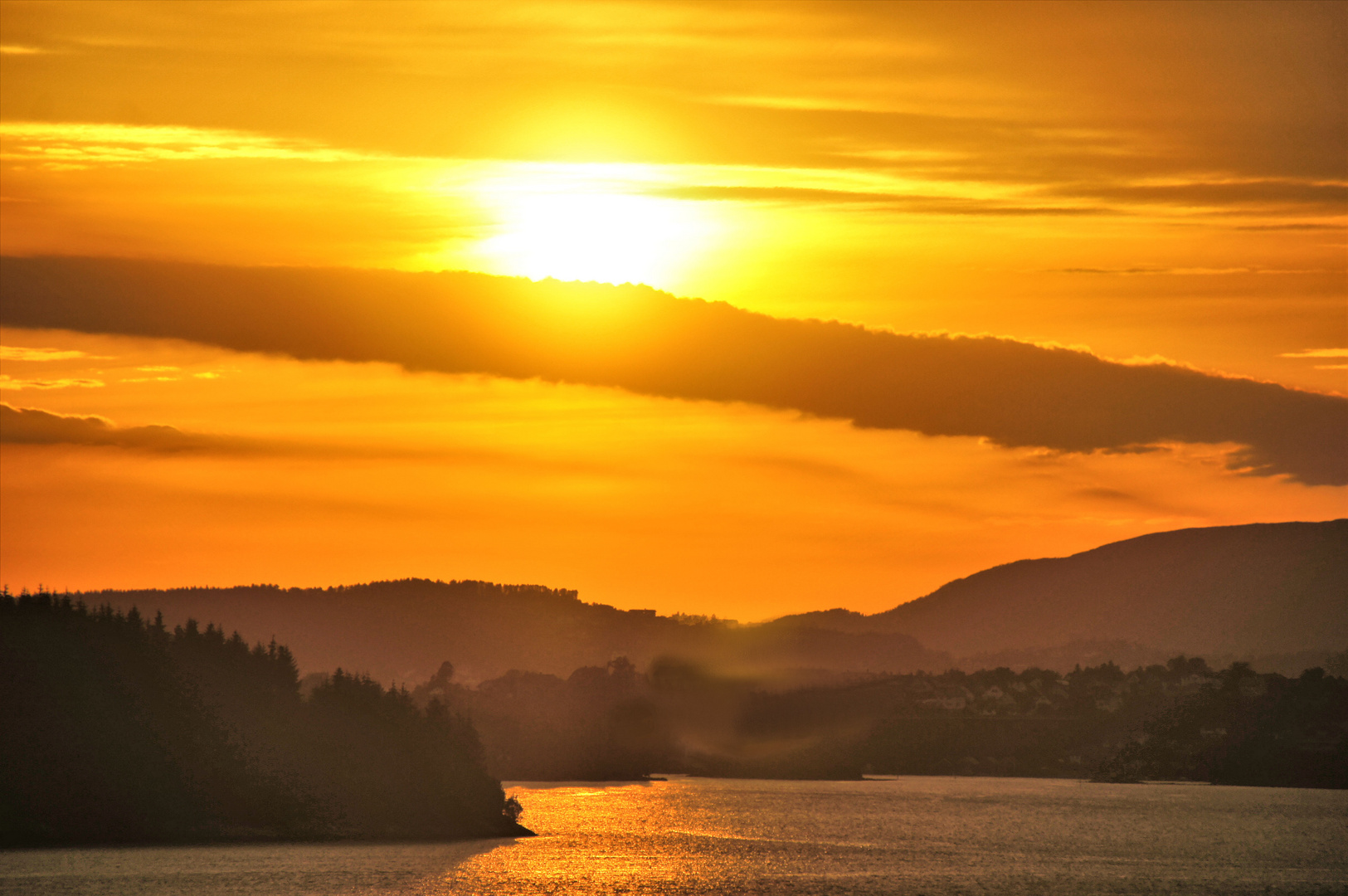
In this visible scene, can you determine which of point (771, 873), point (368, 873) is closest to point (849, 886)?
point (771, 873)

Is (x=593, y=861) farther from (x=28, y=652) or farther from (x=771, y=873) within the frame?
(x=28, y=652)

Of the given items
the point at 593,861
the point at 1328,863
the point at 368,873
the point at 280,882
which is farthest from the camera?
the point at 1328,863

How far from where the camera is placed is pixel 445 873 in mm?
164875

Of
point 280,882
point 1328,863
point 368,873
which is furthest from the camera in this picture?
point 1328,863

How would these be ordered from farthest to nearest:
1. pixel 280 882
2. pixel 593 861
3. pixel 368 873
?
pixel 593 861, pixel 368 873, pixel 280 882

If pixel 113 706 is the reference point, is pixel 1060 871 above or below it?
below

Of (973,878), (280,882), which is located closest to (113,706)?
(280,882)

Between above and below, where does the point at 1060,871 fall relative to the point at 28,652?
below

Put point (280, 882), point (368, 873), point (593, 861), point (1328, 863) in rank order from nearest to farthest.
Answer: point (280, 882), point (368, 873), point (593, 861), point (1328, 863)

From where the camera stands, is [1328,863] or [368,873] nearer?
[368,873]

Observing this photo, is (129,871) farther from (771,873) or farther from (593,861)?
(771,873)

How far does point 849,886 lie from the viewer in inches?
6294

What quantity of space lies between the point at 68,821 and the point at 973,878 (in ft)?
349

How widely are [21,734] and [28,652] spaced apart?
1248cm
